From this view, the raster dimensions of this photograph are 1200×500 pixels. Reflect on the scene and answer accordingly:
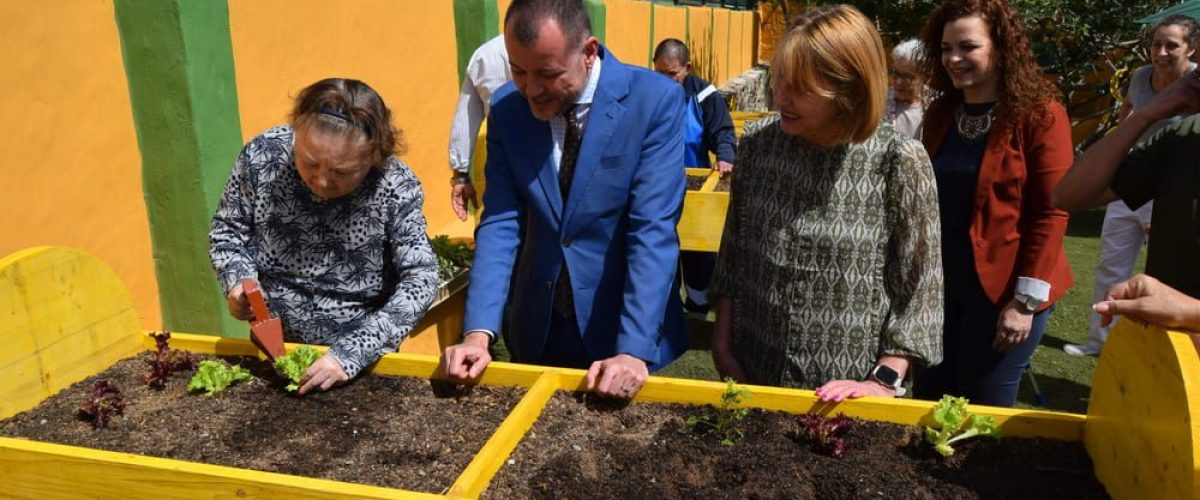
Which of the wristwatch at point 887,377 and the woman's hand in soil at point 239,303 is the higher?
the woman's hand in soil at point 239,303

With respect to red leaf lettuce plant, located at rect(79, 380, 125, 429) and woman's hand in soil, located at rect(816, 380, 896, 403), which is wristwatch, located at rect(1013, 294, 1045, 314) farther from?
red leaf lettuce plant, located at rect(79, 380, 125, 429)

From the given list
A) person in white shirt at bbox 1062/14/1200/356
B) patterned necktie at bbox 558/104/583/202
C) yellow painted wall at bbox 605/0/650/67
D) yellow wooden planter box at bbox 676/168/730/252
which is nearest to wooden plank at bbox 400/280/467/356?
yellow wooden planter box at bbox 676/168/730/252

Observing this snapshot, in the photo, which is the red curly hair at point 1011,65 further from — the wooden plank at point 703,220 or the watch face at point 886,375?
the wooden plank at point 703,220

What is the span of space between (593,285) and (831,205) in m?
0.69

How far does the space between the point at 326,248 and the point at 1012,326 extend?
204cm

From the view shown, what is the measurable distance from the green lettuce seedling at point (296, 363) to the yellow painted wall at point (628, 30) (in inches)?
316

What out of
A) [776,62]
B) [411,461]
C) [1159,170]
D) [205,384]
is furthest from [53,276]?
[1159,170]

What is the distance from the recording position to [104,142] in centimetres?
338

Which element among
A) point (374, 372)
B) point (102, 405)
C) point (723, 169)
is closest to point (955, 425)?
point (374, 372)

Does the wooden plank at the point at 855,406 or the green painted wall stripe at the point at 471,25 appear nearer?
the wooden plank at the point at 855,406

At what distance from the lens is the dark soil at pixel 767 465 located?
1.78m

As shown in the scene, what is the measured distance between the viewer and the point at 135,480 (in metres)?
1.76

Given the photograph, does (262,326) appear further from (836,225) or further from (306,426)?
(836,225)

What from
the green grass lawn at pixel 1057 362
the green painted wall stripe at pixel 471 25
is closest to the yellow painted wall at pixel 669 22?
the green painted wall stripe at pixel 471 25
